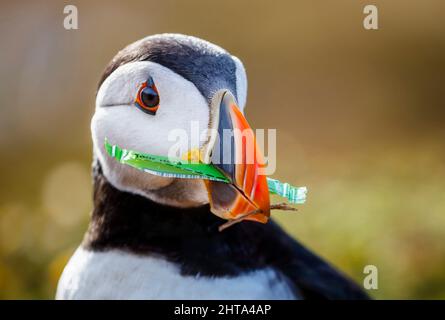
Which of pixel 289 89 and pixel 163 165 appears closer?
pixel 163 165

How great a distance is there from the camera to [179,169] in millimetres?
1626

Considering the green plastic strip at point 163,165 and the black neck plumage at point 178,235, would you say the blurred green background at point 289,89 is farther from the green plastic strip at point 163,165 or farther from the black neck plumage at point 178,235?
the green plastic strip at point 163,165

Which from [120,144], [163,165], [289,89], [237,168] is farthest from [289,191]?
[289,89]

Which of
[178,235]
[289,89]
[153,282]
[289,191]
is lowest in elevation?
[153,282]

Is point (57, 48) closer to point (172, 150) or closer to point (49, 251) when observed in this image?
point (49, 251)

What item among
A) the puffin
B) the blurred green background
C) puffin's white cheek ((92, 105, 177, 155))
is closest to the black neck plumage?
the puffin

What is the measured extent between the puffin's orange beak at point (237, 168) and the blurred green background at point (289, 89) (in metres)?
2.30

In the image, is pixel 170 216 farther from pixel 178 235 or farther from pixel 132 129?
pixel 132 129

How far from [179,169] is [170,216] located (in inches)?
7.4

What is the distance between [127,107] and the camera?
1.70 meters

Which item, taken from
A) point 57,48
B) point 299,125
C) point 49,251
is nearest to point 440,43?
point 299,125

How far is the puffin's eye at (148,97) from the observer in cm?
164

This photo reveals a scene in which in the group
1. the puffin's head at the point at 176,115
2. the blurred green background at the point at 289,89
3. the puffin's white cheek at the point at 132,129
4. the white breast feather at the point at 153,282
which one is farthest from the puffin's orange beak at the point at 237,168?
the blurred green background at the point at 289,89
